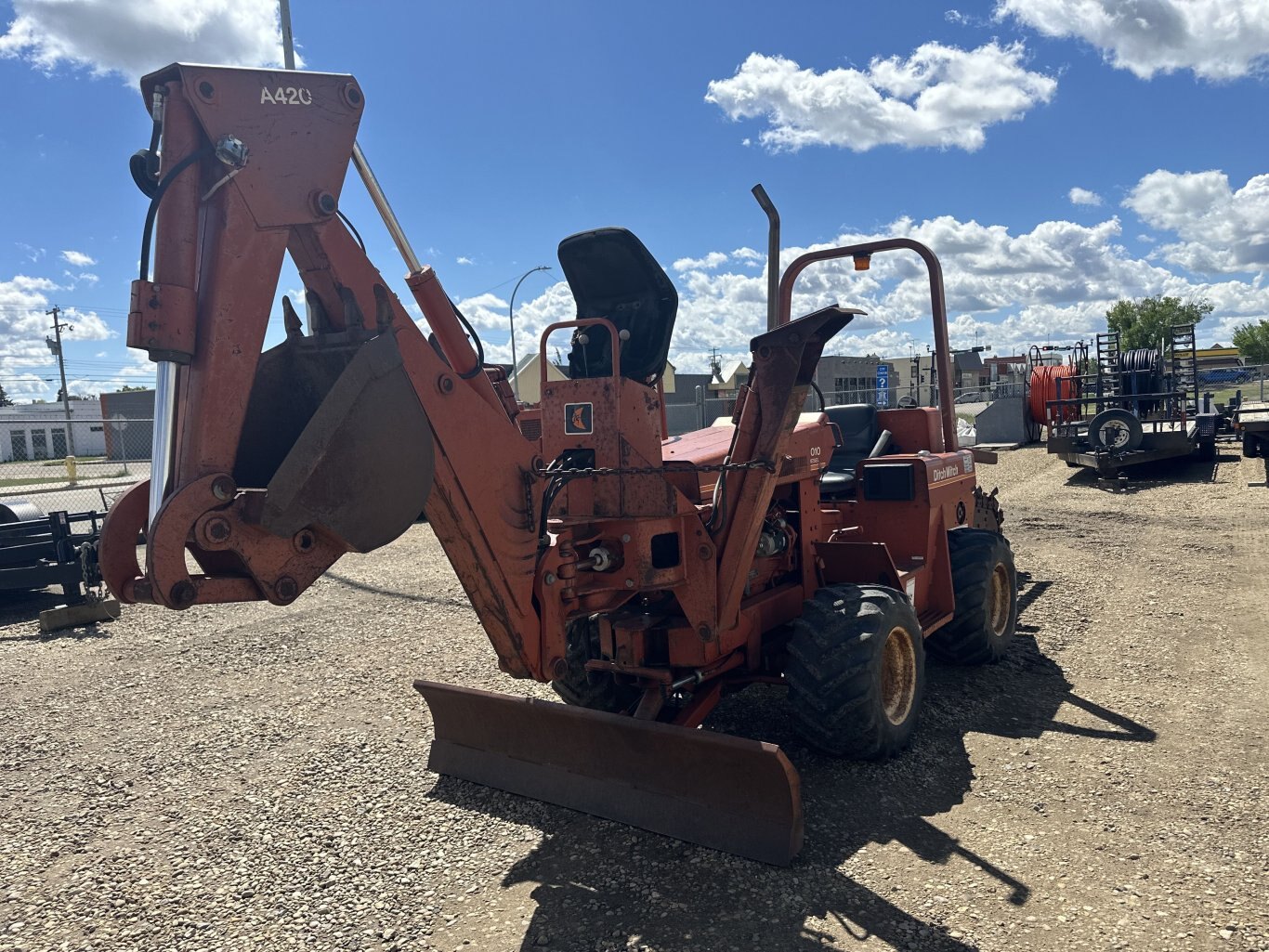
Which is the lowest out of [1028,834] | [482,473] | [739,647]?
[1028,834]

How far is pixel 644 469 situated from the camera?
13.0ft


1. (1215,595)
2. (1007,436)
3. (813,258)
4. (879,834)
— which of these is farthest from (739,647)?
(1007,436)

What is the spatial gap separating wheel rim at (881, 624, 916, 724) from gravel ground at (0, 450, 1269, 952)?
26 cm

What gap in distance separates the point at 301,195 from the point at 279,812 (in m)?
3.04

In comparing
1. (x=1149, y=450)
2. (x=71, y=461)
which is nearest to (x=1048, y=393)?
(x=1149, y=450)

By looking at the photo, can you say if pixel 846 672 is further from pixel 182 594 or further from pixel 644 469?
pixel 182 594

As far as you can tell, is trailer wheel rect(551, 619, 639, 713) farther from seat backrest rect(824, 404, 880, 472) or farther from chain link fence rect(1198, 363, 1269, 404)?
chain link fence rect(1198, 363, 1269, 404)

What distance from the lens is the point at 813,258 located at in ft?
19.8

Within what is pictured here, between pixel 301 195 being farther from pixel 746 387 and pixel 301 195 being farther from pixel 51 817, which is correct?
pixel 51 817

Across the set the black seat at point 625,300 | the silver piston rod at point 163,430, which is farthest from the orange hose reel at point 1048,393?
the silver piston rod at point 163,430

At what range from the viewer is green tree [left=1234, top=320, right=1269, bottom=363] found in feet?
237

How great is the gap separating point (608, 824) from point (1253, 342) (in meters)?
88.3

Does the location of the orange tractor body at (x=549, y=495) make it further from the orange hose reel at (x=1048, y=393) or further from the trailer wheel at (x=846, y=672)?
the orange hose reel at (x=1048, y=393)

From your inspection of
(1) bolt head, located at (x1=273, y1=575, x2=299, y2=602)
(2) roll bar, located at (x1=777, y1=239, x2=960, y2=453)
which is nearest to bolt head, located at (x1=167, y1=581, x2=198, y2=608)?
(1) bolt head, located at (x1=273, y1=575, x2=299, y2=602)
